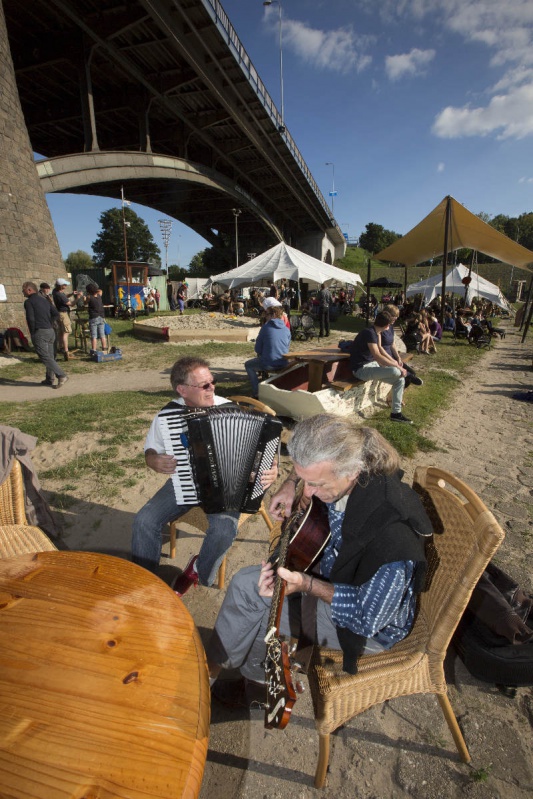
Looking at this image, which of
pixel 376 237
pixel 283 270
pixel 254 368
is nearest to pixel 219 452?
pixel 254 368

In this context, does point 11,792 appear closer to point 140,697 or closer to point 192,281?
point 140,697

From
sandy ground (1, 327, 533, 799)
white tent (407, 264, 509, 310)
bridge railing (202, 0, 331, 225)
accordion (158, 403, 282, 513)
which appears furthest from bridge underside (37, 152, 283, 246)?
sandy ground (1, 327, 533, 799)

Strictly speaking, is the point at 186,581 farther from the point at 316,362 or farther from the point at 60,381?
the point at 60,381

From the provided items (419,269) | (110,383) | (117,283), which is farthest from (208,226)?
(110,383)

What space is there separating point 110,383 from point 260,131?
2660 cm

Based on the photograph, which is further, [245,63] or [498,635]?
[245,63]

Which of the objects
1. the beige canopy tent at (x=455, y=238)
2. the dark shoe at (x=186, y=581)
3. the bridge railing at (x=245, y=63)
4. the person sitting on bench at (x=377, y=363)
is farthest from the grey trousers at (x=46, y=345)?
the bridge railing at (x=245, y=63)

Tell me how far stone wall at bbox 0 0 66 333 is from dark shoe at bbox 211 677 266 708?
540 inches

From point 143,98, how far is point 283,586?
27.4 meters

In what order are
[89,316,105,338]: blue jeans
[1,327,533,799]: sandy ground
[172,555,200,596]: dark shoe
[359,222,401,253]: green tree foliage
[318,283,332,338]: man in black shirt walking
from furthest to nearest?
[359,222,401,253]: green tree foliage < [318,283,332,338]: man in black shirt walking < [89,316,105,338]: blue jeans < [172,555,200,596]: dark shoe < [1,327,533,799]: sandy ground

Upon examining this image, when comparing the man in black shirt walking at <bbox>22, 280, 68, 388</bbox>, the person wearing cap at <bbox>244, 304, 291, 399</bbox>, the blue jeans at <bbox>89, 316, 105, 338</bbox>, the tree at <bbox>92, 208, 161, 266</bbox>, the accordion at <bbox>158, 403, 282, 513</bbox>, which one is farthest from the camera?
the tree at <bbox>92, 208, 161, 266</bbox>

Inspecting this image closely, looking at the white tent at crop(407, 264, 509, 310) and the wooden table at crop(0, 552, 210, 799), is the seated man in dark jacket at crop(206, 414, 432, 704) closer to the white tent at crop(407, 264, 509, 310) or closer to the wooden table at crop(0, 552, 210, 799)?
the wooden table at crop(0, 552, 210, 799)

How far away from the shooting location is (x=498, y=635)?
2098 mm

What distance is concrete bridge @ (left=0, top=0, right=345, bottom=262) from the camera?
619 inches
